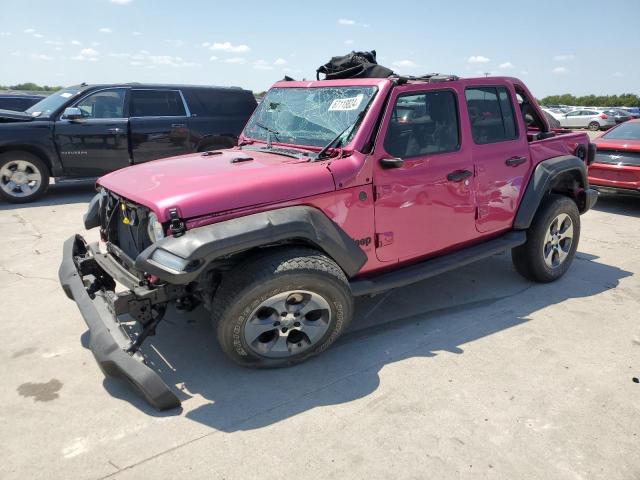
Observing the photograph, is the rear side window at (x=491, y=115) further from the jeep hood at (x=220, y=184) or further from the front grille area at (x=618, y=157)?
the front grille area at (x=618, y=157)

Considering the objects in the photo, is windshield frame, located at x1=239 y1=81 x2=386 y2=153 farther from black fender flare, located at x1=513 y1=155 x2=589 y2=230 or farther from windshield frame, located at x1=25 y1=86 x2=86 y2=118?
windshield frame, located at x1=25 y1=86 x2=86 y2=118

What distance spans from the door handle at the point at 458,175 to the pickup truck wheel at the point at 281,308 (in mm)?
1287

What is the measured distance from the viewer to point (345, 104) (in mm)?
3789

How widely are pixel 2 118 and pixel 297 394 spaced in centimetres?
771

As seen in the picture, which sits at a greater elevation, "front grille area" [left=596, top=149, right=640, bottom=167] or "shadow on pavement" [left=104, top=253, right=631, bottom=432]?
"front grille area" [left=596, top=149, right=640, bottom=167]

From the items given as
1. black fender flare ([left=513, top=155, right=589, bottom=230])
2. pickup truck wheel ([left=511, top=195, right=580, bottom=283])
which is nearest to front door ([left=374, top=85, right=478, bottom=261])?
black fender flare ([left=513, top=155, right=589, bottom=230])

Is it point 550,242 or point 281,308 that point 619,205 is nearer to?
point 550,242

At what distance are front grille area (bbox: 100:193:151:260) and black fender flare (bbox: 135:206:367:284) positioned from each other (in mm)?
437

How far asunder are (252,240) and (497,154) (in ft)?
7.95

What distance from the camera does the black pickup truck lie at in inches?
320

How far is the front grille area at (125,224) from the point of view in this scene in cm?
327

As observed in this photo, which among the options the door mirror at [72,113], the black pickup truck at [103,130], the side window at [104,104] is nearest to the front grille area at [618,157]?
the black pickup truck at [103,130]

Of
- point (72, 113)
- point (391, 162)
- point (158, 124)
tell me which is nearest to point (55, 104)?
point (72, 113)

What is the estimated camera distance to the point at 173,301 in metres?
3.20
